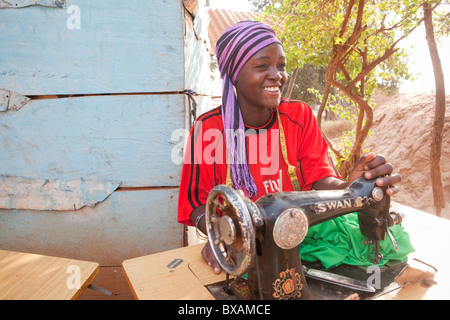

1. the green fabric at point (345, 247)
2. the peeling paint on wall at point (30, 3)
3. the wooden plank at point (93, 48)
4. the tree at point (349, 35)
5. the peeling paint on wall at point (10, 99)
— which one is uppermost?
the tree at point (349, 35)

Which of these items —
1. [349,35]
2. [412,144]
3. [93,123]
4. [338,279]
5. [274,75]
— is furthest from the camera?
[412,144]

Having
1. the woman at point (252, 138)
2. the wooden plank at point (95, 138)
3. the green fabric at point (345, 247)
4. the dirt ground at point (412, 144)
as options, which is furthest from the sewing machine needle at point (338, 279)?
the dirt ground at point (412, 144)

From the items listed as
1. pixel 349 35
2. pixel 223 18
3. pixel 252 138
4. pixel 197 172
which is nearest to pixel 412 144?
pixel 349 35

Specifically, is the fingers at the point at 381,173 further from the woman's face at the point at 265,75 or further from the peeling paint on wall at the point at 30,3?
the peeling paint on wall at the point at 30,3

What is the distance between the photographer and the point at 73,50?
6.43 ft

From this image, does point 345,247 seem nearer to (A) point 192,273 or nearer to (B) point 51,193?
(A) point 192,273

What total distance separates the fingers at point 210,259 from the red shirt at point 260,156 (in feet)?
0.79

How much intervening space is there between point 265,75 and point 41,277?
1286 mm

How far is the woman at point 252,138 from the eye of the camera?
149cm

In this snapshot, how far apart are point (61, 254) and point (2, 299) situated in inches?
47.2

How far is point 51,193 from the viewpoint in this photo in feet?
6.93

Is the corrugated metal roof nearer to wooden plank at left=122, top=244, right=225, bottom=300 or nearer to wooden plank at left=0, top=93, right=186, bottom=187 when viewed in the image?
wooden plank at left=0, top=93, right=186, bottom=187
